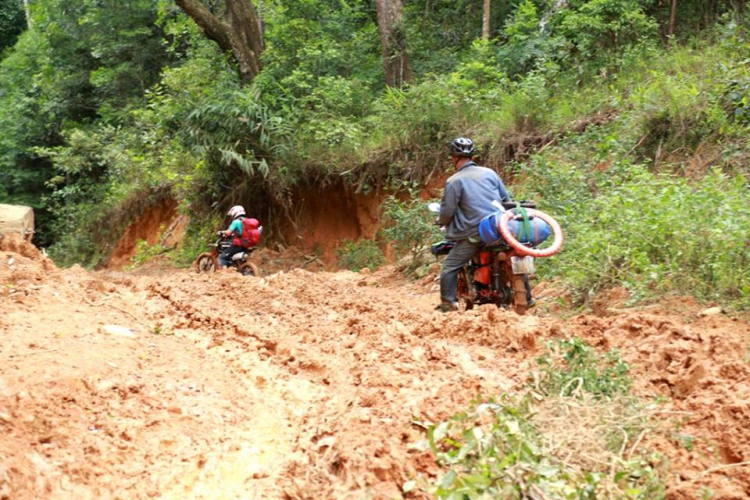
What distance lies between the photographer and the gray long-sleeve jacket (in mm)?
8180

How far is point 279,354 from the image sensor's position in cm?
717

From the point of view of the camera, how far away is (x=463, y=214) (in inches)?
326

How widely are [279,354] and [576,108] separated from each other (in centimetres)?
900

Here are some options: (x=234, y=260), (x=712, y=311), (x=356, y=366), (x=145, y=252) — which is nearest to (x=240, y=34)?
(x=145, y=252)

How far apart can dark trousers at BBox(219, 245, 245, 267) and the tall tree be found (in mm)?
5905

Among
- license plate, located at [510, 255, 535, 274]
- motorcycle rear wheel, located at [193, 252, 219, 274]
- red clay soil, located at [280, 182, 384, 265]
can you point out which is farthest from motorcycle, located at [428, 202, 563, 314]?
red clay soil, located at [280, 182, 384, 265]

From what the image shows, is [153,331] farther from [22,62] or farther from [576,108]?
[22,62]

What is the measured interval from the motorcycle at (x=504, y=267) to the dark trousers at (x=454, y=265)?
0.11 m

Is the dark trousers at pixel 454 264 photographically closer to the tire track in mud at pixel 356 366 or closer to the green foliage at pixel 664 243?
the tire track in mud at pixel 356 366

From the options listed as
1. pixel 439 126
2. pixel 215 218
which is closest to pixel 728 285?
pixel 439 126

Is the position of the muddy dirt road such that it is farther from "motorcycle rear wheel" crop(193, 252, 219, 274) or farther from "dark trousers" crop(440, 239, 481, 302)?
"motorcycle rear wheel" crop(193, 252, 219, 274)

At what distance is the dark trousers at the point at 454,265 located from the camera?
8.27 m

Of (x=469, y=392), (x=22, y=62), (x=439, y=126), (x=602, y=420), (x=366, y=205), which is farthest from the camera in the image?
(x=22, y=62)

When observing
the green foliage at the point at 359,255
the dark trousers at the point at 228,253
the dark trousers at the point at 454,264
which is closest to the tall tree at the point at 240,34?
the green foliage at the point at 359,255
